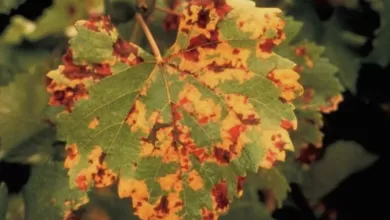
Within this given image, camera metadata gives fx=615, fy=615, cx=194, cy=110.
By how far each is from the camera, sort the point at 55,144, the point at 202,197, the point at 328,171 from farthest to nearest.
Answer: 1. the point at 328,171
2. the point at 55,144
3. the point at 202,197

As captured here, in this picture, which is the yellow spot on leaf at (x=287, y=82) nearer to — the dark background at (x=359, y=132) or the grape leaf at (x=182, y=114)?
the grape leaf at (x=182, y=114)

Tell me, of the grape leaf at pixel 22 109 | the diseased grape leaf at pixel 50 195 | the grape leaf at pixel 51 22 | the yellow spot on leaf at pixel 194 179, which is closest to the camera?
the yellow spot on leaf at pixel 194 179

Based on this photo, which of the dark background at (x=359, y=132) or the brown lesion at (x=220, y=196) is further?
the dark background at (x=359, y=132)

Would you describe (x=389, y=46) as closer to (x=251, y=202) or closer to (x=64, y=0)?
(x=251, y=202)

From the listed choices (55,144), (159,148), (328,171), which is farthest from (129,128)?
(328,171)

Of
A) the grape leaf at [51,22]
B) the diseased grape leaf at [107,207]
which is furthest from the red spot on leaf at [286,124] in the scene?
the grape leaf at [51,22]

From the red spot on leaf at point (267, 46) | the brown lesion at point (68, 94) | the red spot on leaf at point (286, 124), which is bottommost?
the red spot on leaf at point (286, 124)

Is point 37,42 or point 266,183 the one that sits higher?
point 37,42
